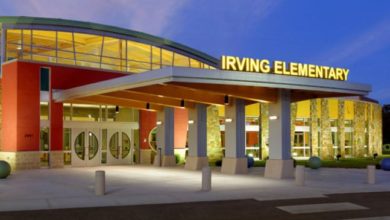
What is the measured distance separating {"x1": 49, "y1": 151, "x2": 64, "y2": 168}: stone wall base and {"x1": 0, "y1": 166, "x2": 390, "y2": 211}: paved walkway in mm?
6797

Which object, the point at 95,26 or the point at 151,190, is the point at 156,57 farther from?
the point at 151,190

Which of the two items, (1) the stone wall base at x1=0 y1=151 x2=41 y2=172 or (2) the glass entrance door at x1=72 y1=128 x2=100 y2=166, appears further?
(2) the glass entrance door at x1=72 y1=128 x2=100 y2=166

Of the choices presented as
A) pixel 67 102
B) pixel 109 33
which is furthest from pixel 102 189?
pixel 109 33

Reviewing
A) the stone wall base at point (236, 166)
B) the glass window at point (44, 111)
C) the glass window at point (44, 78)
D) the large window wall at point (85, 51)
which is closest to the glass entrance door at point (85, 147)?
the glass window at point (44, 111)

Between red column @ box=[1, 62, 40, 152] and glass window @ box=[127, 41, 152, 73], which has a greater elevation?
glass window @ box=[127, 41, 152, 73]

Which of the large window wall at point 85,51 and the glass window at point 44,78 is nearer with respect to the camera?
the glass window at point 44,78

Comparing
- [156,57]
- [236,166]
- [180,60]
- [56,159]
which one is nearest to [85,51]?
[156,57]

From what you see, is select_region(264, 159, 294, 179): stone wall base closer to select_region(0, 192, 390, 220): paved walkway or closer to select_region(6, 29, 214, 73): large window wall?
select_region(0, 192, 390, 220): paved walkway

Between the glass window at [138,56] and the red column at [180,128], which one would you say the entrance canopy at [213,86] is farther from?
the red column at [180,128]

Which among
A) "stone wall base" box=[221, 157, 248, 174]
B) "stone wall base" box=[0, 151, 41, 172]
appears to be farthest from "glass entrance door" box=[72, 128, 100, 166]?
"stone wall base" box=[221, 157, 248, 174]

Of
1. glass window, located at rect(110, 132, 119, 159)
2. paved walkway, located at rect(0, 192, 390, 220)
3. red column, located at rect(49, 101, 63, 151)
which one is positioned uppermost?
red column, located at rect(49, 101, 63, 151)

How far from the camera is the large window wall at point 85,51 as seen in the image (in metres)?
30.2

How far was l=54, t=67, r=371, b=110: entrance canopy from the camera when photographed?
18.7 meters

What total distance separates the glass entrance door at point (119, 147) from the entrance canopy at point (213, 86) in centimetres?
676
